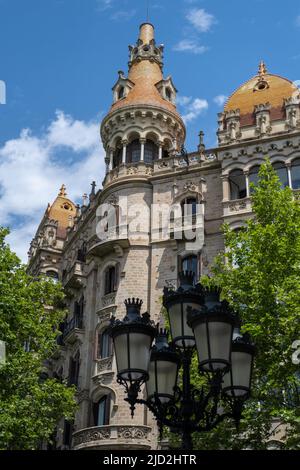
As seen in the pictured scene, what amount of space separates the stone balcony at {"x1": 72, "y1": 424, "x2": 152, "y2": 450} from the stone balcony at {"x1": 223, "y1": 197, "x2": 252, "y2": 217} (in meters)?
10.9

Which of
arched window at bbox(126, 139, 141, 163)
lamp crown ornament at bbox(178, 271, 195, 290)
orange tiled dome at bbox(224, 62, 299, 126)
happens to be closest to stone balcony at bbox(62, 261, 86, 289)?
arched window at bbox(126, 139, 141, 163)

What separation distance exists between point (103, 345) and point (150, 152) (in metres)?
11.5

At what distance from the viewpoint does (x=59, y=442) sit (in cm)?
3472

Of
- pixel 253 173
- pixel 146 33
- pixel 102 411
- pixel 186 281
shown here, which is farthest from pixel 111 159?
pixel 186 281

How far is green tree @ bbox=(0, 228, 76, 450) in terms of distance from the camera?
21.7m

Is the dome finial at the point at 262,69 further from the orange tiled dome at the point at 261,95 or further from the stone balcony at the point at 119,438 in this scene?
the stone balcony at the point at 119,438

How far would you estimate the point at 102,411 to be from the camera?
30.8m

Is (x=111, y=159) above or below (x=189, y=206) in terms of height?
above

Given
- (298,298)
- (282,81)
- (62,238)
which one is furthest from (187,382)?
(62,238)

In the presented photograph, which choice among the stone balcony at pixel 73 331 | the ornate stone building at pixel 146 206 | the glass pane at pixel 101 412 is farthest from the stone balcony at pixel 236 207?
the glass pane at pixel 101 412

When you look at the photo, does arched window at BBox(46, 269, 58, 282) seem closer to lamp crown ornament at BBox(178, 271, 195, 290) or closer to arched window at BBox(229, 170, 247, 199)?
arched window at BBox(229, 170, 247, 199)

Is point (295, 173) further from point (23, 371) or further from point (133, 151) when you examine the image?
point (23, 371)
